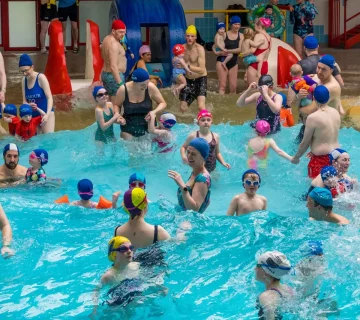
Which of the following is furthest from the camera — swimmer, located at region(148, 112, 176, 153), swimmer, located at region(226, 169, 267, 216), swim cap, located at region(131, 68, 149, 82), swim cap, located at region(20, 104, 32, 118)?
swim cap, located at region(20, 104, 32, 118)

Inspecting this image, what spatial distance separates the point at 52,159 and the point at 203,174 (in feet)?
14.8

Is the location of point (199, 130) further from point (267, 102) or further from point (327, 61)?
point (327, 61)

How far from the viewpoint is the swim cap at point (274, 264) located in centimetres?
689

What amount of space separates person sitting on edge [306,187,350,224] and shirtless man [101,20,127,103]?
6156 mm

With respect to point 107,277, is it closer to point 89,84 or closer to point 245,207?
point 245,207

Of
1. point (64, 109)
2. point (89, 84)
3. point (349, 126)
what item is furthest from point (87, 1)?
point (349, 126)

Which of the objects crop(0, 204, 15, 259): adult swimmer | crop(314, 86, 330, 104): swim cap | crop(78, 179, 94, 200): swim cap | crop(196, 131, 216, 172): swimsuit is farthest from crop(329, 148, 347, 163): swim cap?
crop(0, 204, 15, 259): adult swimmer

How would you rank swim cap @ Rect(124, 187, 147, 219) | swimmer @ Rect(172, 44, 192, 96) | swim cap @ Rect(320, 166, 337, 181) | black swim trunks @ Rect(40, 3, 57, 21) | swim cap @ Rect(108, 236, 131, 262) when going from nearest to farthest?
swim cap @ Rect(108, 236, 131, 262) → swim cap @ Rect(124, 187, 147, 219) → swim cap @ Rect(320, 166, 337, 181) → swimmer @ Rect(172, 44, 192, 96) → black swim trunks @ Rect(40, 3, 57, 21)

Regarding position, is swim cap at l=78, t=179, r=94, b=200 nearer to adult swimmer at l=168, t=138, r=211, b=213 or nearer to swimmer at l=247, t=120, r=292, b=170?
adult swimmer at l=168, t=138, r=211, b=213

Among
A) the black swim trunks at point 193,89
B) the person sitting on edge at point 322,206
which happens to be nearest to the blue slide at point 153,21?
the black swim trunks at point 193,89

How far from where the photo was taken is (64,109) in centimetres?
1548

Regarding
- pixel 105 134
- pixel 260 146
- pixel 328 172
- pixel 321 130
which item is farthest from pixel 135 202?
pixel 105 134

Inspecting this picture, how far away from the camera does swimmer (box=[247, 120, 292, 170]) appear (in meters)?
11.3

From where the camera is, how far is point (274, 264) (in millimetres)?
6891
